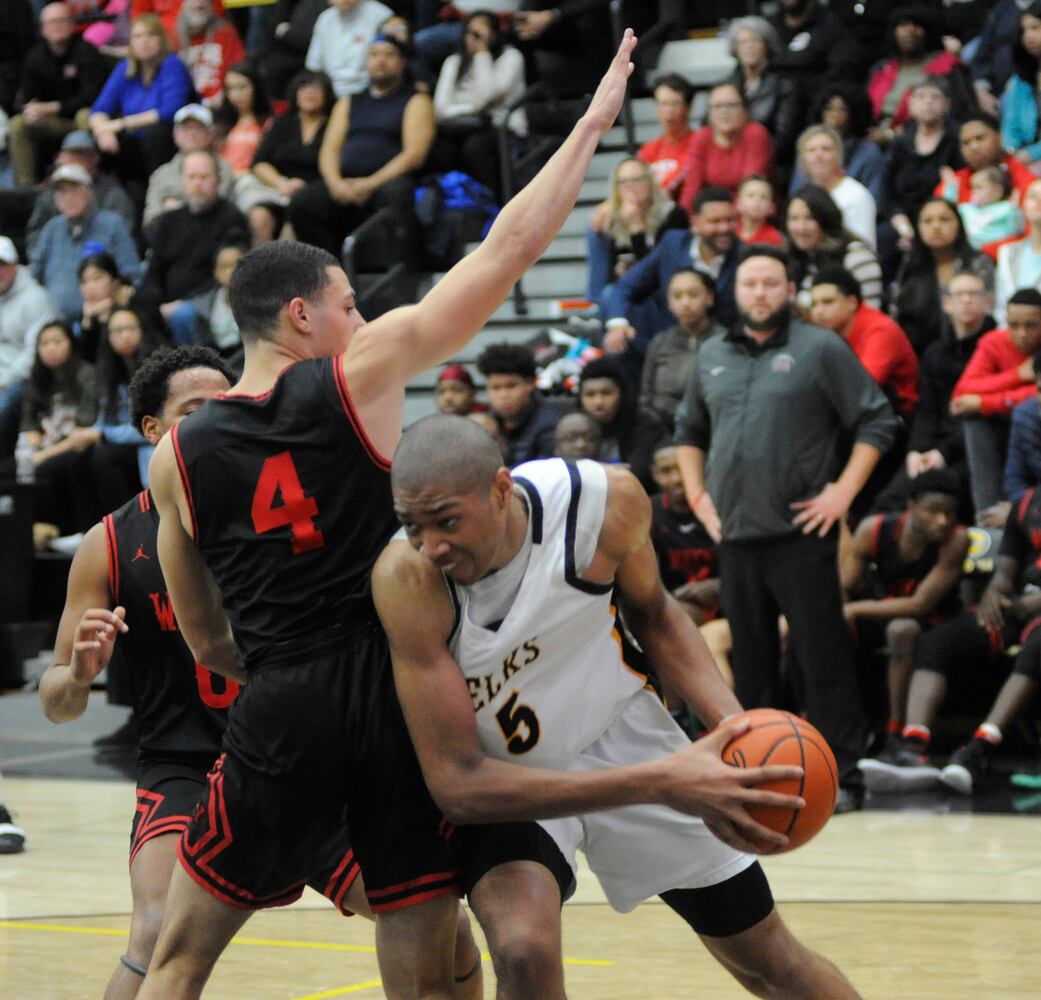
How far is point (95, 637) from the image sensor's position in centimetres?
414

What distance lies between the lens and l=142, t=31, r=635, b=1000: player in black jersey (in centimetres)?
371

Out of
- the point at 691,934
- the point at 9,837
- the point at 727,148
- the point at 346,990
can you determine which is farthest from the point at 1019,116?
the point at 346,990

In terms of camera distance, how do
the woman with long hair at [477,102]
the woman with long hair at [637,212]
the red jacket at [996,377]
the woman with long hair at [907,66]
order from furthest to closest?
the woman with long hair at [477,102], the woman with long hair at [907,66], the woman with long hair at [637,212], the red jacket at [996,377]

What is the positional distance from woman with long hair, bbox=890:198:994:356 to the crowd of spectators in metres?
0.02

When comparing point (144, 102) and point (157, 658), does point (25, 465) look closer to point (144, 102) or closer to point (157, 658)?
point (144, 102)

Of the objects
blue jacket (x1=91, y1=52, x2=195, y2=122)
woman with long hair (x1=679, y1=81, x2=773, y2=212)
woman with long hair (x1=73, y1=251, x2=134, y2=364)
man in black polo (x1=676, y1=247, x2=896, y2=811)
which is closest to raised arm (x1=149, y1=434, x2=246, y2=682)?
man in black polo (x1=676, y1=247, x2=896, y2=811)

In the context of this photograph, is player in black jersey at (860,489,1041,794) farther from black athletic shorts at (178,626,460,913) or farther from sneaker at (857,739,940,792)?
black athletic shorts at (178,626,460,913)

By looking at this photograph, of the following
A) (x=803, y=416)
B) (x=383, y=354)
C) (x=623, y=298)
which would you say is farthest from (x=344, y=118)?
(x=383, y=354)

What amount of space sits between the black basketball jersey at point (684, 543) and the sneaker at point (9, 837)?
323cm

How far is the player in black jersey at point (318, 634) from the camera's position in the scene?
371cm

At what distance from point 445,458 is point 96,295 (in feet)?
30.1

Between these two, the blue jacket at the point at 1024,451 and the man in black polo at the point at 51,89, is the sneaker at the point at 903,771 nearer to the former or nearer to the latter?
the blue jacket at the point at 1024,451

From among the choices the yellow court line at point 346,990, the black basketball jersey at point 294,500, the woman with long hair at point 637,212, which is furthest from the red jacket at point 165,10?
the black basketball jersey at point 294,500

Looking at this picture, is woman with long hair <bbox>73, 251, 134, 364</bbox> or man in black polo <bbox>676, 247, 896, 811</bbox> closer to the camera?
man in black polo <bbox>676, 247, 896, 811</bbox>
